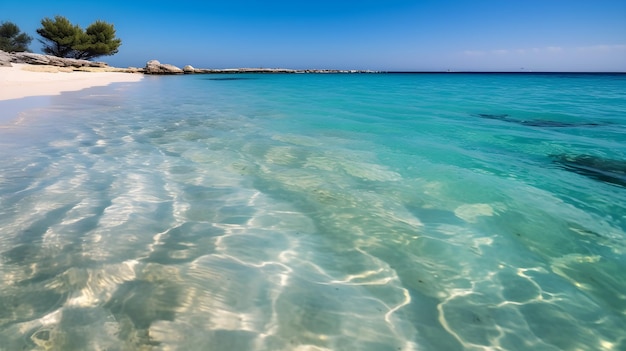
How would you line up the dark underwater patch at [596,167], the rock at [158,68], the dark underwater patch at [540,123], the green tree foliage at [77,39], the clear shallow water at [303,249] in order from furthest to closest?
the rock at [158,68], the green tree foliage at [77,39], the dark underwater patch at [540,123], the dark underwater patch at [596,167], the clear shallow water at [303,249]

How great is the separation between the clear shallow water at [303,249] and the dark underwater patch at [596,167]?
0.06 m

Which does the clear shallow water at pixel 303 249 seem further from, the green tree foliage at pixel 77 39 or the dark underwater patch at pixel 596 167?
the green tree foliage at pixel 77 39

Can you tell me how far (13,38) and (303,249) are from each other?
2578 inches

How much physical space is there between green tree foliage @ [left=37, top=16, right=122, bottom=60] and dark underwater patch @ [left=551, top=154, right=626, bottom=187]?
57.6m

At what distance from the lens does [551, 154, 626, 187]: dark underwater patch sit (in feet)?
16.4

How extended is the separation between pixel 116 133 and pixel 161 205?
458 cm

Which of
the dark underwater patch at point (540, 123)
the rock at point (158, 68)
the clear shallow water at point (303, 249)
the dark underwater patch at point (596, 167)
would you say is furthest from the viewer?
the rock at point (158, 68)

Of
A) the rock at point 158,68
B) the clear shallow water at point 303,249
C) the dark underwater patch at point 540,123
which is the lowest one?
the clear shallow water at point 303,249

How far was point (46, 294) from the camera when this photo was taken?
2.03 metres

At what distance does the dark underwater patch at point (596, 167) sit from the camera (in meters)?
5.01

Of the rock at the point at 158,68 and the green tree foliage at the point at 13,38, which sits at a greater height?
the green tree foliage at the point at 13,38

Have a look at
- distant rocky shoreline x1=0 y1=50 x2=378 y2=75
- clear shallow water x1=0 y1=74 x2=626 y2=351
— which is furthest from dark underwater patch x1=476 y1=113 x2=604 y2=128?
distant rocky shoreline x1=0 y1=50 x2=378 y2=75

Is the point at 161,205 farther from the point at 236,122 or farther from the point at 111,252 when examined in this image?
the point at 236,122

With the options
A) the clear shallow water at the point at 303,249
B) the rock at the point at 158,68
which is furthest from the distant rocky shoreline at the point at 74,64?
the clear shallow water at the point at 303,249
